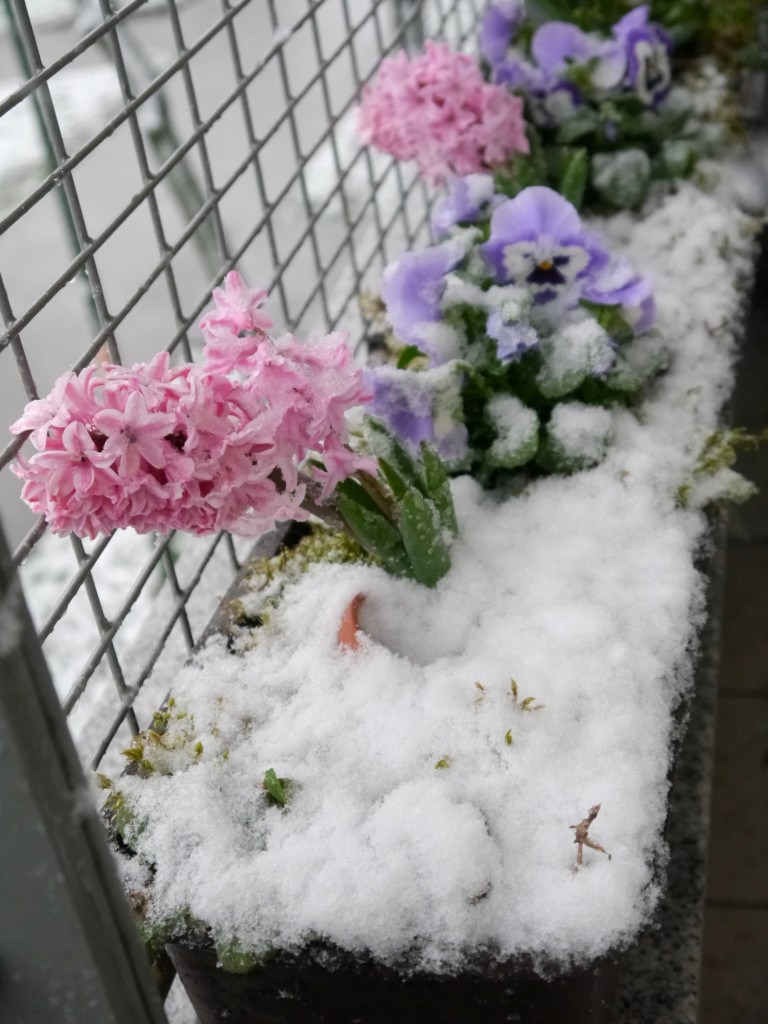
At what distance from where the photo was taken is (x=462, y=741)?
0.85 meters

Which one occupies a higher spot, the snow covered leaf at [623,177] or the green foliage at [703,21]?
the green foliage at [703,21]

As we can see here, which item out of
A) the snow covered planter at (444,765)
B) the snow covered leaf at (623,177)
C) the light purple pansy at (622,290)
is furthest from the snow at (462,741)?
the snow covered leaf at (623,177)

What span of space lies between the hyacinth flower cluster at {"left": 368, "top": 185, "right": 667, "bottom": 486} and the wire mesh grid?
178 mm

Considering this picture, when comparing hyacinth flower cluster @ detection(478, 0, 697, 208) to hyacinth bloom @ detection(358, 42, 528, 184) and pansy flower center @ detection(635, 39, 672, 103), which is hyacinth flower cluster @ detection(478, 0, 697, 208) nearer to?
pansy flower center @ detection(635, 39, 672, 103)

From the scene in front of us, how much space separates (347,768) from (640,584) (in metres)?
0.32

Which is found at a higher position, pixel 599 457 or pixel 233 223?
pixel 599 457

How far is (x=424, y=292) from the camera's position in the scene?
1.12 metres

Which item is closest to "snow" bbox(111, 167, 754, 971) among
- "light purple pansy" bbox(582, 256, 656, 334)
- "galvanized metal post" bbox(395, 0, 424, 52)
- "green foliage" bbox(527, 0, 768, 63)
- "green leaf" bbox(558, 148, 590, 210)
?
"light purple pansy" bbox(582, 256, 656, 334)

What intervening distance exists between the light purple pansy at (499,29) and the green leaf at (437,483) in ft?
2.99

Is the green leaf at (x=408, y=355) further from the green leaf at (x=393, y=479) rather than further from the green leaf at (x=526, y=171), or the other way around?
the green leaf at (x=526, y=171)

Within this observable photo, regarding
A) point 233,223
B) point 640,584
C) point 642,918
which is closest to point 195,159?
point 233,223

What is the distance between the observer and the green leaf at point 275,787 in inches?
31.5

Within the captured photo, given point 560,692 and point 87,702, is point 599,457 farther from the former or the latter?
point 87,702

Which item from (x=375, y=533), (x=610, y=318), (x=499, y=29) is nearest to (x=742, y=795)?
(x=610, y=318)
